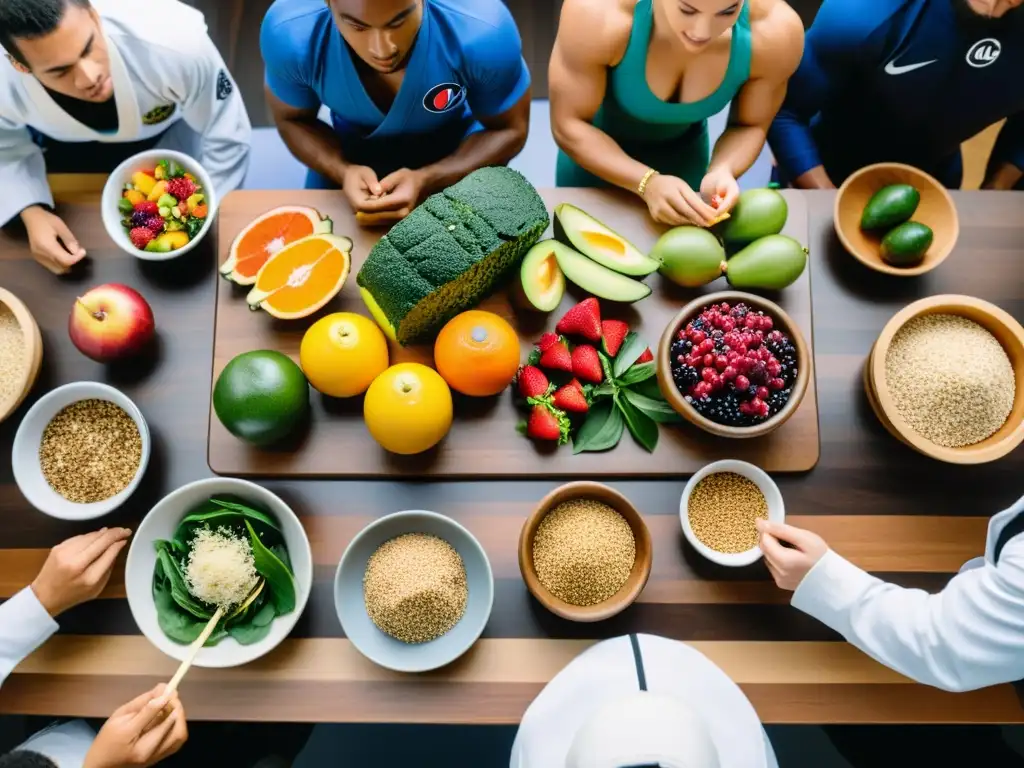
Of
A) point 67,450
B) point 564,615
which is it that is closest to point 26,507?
point 67,450

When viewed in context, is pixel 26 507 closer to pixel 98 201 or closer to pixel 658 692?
pixel 98 201

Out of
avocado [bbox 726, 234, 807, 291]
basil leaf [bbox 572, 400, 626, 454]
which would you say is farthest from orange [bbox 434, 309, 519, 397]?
avocado [bbox 726, 234, 807, 291]

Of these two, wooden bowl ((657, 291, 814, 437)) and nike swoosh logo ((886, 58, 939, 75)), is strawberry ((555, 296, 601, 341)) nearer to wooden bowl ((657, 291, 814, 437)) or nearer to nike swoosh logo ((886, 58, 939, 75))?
wooden bowl ((657, 291, 814, 437))

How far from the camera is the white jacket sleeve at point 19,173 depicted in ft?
4.44

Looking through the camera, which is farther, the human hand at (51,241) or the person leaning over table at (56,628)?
the human hand at (51,241)

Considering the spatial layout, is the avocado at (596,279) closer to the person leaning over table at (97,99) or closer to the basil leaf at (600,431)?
the basil leaf at (600,431)

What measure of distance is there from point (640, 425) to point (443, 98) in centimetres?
77

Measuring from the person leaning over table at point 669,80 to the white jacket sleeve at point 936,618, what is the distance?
664 millimetres

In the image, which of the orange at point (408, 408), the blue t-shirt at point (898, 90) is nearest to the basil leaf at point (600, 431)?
the orange at point (408, 408)

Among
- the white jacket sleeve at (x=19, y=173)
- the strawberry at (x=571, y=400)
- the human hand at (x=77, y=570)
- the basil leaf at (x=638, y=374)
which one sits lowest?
the human hand at (x=77, y=570)

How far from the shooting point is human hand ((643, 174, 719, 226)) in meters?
1.31

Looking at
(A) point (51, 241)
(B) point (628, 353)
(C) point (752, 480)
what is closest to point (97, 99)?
(A) point (51, 241)

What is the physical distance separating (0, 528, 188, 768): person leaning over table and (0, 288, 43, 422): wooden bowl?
0.26 metres

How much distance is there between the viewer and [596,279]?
4.26ft
